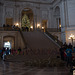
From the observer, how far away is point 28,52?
1314 cm

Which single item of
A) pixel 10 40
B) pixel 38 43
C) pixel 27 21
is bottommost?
pixel 38 43

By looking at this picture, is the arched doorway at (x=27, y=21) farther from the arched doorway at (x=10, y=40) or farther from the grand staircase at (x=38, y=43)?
the grand staircase at (x=38, y=43)

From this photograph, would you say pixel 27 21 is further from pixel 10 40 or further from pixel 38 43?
pixel 38 43

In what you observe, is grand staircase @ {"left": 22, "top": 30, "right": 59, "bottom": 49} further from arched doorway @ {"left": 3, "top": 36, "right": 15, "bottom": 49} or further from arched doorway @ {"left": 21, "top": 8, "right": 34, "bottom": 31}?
arched doorway @ {"left": 21, "top": 8, "right": 34, "bottom": 31}

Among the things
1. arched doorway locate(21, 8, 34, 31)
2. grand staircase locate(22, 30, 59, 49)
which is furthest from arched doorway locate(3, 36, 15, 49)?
grand staircase locate(22, 30, 59, 49)

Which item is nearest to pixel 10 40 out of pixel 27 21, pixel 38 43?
pixel 27 21

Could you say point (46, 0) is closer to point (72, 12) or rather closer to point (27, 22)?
point (27, 22)

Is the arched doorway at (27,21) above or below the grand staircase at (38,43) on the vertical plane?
above

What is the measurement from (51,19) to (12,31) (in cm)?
994

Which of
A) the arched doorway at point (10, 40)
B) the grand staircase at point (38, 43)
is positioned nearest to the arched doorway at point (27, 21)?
the arched doorway at point (10, 40)

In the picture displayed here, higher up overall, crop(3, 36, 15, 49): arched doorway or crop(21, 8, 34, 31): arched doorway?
crop(21, 8, 34, 31): arched doorway

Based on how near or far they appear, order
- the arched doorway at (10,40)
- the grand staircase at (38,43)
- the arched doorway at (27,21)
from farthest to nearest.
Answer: the arched doorway at (27,21) → the arched doorway at (10,40) → the grand staircase at (38,43)

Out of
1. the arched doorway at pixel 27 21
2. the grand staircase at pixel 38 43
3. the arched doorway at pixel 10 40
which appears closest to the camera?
the grand staircase at pixel 38 43

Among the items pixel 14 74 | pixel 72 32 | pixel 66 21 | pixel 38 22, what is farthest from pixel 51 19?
pixel 14 74
